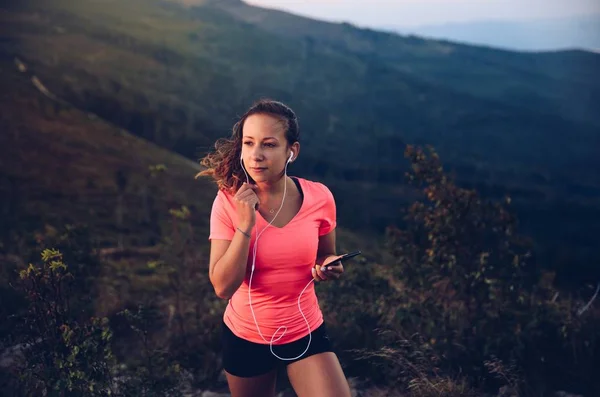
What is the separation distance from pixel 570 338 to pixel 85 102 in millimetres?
10516

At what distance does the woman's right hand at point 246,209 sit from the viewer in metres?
1.96

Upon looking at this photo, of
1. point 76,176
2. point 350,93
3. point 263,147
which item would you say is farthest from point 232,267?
point 350,93

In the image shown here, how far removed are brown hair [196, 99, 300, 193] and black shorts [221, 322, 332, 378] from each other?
571mm

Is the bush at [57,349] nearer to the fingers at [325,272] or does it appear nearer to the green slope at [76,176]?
the fingers at [325,272]

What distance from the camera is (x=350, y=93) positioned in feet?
75.5

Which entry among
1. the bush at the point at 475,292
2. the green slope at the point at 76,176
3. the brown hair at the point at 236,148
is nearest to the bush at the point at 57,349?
the brown hair at the point at 236,148

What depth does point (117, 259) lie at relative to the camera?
718cm

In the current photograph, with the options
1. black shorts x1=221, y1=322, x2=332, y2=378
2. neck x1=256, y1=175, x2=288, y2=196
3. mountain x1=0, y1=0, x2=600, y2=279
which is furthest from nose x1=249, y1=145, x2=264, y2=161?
mountain x1=0, y1=0, x2=600, y2=279

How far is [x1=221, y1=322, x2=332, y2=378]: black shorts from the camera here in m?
2.17

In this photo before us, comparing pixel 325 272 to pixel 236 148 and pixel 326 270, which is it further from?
pixel 236 148

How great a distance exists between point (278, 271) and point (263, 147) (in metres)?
0.44

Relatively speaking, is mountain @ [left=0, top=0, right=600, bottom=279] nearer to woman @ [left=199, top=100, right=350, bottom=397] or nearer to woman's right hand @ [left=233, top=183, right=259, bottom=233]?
woman @ [left=199, top=100, right=350, bottom=397]

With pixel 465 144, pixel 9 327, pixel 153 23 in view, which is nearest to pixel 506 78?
pixel 465 144

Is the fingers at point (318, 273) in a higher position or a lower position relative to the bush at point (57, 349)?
higher
